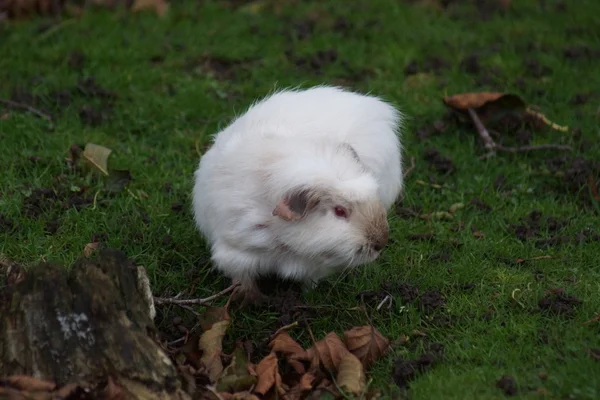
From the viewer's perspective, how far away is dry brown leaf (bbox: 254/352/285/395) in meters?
3.64

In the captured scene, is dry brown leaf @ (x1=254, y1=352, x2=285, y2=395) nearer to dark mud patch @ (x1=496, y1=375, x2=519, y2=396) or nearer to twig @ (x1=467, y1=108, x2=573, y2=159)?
dark mud patch @ (x1=496, y1=375, x2=519, y2=396)

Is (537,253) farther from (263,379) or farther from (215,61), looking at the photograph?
(215,61)

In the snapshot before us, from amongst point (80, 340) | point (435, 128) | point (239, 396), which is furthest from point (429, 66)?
point (80, 340)

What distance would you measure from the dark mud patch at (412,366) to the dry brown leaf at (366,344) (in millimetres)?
108

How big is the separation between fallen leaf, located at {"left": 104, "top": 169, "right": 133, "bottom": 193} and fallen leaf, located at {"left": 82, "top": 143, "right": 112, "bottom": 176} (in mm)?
51

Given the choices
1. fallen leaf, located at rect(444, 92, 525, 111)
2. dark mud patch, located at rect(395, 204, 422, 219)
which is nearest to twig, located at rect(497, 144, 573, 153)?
fallen leaf, located at rect(444, 92, 525, 111)

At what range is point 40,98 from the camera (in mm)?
6188

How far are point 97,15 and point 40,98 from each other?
1513 mm

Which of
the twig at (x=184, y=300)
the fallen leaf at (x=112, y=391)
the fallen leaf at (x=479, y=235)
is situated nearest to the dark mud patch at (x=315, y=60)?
the fallen leaf at (x=479, y=235)

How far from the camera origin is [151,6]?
763 cm

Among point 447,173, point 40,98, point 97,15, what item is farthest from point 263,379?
point 97,15

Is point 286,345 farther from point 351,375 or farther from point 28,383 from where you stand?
point 28,383

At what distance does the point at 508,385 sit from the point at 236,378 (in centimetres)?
114

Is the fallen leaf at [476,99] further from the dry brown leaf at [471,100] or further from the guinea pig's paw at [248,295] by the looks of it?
the guinea pig's paw at [248,295]
